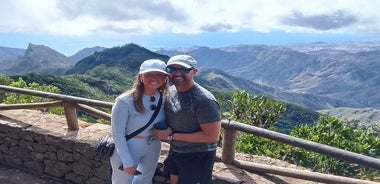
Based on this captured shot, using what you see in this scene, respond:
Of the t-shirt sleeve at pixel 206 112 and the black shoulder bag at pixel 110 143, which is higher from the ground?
the t-shirt sleeve at pixel 206 112

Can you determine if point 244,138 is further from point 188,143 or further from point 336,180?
point 188,143

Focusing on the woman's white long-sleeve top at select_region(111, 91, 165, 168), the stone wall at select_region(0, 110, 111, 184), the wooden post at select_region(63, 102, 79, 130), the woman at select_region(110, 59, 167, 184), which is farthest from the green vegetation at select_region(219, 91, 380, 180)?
the woman's white long-sleeve top at select_region(111, 91, 165, 168)

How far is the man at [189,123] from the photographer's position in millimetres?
3219

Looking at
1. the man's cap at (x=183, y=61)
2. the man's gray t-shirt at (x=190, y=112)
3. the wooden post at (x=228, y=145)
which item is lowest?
the wooden post at (x=228, y=145)

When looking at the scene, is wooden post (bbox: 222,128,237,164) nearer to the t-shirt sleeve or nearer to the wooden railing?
the wooden railing

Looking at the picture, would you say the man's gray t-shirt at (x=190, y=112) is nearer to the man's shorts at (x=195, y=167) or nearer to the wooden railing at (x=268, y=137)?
the man's shorts at (x=195, y=167)

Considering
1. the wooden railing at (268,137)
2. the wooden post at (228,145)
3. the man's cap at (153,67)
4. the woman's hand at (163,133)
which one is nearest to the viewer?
the man's cap at (153,67)

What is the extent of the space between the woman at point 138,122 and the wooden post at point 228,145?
42.2 inches

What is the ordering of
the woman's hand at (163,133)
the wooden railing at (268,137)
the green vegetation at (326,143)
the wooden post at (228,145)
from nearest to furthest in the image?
the woman's hand at (163,133), the wooden railing at (268,137), the wooden post at (228,145), the green vegetation at (326,143)

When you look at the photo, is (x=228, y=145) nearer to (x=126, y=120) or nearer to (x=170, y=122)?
(x=170, y=122)

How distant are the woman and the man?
11cm

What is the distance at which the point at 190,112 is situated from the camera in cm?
329

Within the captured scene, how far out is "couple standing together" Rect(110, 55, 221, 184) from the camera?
3250 millimetres

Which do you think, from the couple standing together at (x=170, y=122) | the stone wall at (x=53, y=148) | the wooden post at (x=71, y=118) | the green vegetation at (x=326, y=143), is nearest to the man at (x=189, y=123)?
the couple standing together at (x=170, y=122)
